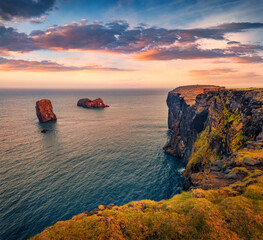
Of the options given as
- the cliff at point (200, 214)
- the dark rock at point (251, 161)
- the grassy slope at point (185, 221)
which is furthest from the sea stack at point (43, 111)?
the dark rock at point (251, 161)

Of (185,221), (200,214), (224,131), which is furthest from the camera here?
(224,131)

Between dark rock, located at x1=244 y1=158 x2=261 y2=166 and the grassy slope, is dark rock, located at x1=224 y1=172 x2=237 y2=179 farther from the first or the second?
the grassy slope

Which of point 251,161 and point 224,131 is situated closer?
point 251,161

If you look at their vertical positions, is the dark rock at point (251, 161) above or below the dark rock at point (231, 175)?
above

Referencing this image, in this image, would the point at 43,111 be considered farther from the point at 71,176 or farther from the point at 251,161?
the point at 251,161

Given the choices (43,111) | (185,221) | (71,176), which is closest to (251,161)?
(185,221)

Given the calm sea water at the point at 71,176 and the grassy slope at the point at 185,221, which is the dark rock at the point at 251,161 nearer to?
the grassy slope at the point at 185,221

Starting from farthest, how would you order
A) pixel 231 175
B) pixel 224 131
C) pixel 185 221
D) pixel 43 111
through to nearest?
1. pixel 43 111
2. pixel 224 131
3. pixel 231 175
4. pixel 185 221

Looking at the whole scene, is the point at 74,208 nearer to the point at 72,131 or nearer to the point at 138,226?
the point at 138,226

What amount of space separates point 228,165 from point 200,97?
43.5 m

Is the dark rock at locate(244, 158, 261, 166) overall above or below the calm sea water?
above

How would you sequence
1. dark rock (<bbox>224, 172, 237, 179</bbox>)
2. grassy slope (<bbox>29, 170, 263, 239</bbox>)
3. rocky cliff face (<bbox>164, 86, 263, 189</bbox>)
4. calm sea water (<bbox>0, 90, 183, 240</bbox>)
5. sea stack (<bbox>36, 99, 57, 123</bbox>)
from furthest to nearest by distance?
sea stack (<bbox>36, 99, 57, 123</bbox>) → calm sea water (<bbox>0, 90, 183, 240</bbox>) → rocky cliff face (<bbox>164, 86, 263, 189</bbox>) → dark rock (<bbox>224, 172, 237, 179</bbox>) → grassy slope (<bbox>29, 170, 263, 239</bbox>)

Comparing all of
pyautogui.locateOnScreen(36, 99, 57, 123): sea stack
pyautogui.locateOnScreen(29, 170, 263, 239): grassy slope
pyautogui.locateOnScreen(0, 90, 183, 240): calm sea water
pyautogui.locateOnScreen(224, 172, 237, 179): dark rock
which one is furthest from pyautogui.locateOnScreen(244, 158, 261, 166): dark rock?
pyautogui.locateOnScreen(36, 99, 57, 123): sea stack

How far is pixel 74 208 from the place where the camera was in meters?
34.6
